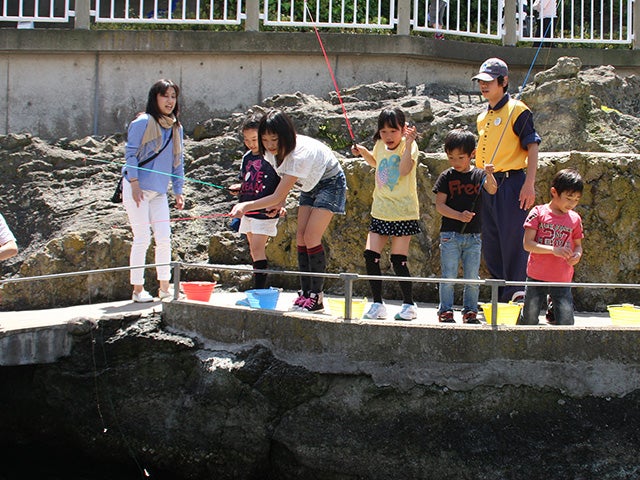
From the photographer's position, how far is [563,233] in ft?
18.1

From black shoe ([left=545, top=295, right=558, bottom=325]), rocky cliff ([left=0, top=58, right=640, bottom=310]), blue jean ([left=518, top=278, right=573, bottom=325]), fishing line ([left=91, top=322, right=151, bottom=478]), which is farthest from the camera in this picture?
rocky cliff ([left=0, top=58, right=640, bottom=310])

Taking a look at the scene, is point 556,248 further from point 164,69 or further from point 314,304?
point 164,69

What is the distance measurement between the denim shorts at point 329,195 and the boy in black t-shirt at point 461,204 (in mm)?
664

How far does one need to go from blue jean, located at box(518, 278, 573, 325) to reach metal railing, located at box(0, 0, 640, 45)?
5.41 meters

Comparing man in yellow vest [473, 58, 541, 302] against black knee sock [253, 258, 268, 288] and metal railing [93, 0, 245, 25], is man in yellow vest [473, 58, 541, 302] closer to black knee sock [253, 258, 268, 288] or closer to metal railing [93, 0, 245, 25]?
black knee sock [253, 258, 268, 288]

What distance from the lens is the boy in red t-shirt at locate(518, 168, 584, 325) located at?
5434 millimetres

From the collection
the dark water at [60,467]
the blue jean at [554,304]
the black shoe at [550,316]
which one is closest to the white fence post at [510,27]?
the black shoe at [550,316]

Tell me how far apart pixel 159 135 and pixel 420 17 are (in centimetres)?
540

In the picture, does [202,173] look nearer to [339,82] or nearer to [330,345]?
[339,82]

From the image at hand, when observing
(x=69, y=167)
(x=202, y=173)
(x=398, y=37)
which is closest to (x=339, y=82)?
(x=398, y=37)

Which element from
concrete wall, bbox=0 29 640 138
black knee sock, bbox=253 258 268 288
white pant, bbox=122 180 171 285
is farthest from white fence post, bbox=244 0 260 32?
black knee sock, bbox=253 258 268 288

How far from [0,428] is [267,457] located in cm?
216

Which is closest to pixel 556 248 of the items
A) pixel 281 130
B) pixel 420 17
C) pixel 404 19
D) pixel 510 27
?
pixel 281 130

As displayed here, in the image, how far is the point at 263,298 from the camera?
19.1 feet
